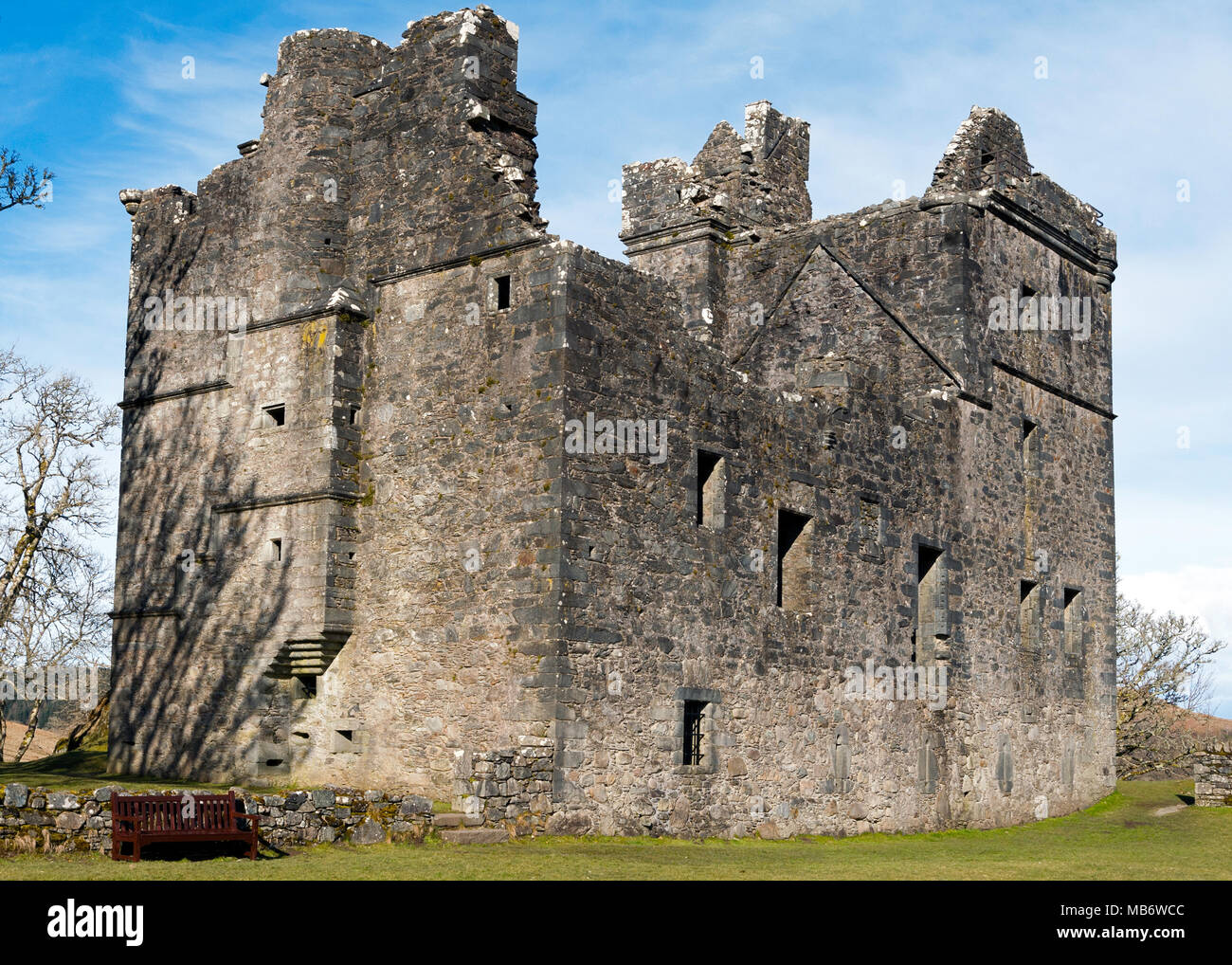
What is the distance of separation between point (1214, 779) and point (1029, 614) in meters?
4.26

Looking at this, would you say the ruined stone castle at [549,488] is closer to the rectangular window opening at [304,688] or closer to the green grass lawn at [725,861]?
the rectangular window opening at [304,688]

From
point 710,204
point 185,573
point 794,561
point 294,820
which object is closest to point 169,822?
point 294,820

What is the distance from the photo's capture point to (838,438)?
66.9ft

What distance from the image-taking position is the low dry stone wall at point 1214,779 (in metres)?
24.6

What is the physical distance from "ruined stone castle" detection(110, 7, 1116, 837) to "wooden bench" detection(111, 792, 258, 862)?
Answer: 301cm

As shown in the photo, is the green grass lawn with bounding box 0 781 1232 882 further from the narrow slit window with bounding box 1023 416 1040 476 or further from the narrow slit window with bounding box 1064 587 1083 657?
the narrow slit window with bounding box 1023 416 1040 476

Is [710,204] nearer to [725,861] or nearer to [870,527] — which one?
[870,527]

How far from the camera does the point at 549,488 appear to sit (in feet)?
53.4

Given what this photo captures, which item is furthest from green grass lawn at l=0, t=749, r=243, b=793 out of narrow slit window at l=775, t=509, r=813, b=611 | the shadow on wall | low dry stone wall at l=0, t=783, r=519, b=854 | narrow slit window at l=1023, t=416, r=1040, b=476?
narrow slit window at l=1023, t=416, r=1040, b=476

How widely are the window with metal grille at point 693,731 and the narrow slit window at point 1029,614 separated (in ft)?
29.5

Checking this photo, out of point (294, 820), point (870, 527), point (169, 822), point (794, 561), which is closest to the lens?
point (169, 822)

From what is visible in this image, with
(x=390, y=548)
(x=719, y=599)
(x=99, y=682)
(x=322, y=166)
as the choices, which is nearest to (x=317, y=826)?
(x=390, y=548)

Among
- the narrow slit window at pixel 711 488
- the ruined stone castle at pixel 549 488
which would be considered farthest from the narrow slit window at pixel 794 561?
the narrow slit window at pixel 711 488

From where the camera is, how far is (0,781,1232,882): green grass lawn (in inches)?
476
